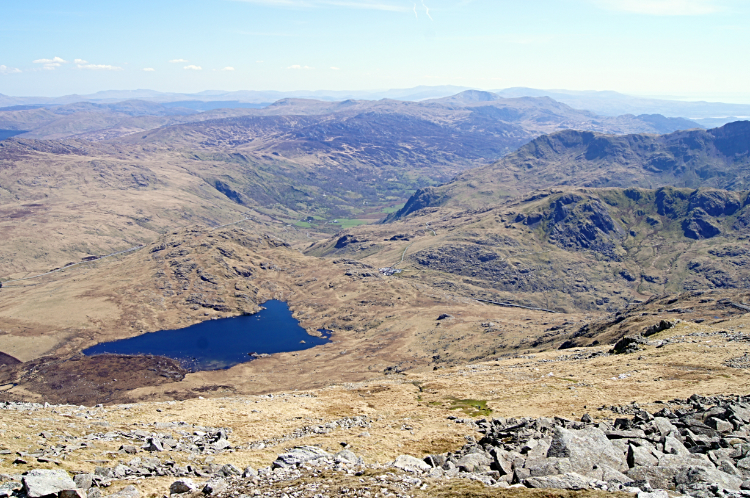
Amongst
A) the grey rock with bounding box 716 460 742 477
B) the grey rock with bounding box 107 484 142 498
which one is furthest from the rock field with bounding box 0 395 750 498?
the grey rock with bounding box 107 484 142 498

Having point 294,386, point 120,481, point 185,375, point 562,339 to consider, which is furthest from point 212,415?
point 185,375

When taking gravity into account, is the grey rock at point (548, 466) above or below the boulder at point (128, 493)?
above

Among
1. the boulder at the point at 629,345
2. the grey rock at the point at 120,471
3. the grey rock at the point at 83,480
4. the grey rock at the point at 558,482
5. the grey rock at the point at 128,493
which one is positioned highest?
the grey rock at the point at 558,482

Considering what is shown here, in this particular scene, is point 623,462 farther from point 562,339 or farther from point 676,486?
point 562,339

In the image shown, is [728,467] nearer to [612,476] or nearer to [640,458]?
[640,458]

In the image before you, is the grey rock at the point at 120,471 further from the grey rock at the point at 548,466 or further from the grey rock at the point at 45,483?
the grey rock at the point at 548,466

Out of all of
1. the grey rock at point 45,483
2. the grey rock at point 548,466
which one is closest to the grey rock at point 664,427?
the grey rock at point 548,466

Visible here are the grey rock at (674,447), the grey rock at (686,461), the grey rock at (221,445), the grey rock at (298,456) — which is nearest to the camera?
the grey rock at (686,461)

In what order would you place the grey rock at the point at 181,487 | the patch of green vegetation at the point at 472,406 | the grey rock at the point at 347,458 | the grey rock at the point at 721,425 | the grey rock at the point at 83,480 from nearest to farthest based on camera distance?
the grey rock at the point at 83,480 < the grey rock at the point at 181,487 < the grey rock at the point at 347,458 < the grey rock at the point at 721,425 < the patch of green vegetation at the point at 472,406

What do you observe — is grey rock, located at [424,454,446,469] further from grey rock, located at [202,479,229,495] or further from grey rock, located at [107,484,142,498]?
grey rock, located at [107,484,142,498]
